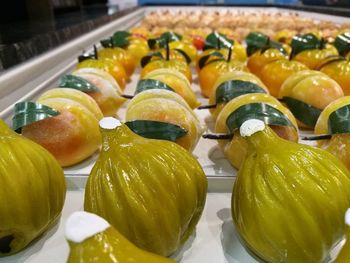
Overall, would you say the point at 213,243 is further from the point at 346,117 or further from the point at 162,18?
the point at 162,18

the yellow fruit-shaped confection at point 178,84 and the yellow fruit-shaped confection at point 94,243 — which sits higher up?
the yellow fruit-shaped confection at point 94,243

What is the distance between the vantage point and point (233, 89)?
0.86 meters

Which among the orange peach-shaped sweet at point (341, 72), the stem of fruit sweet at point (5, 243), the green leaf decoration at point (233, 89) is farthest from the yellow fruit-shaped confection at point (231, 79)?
the stem of fruit sweet at point (5, 243)

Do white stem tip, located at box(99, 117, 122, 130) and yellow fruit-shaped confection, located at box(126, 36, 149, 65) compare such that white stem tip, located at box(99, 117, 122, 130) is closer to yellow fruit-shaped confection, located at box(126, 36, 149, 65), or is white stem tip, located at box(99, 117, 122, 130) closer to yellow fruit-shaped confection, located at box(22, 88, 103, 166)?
yellow fruit-shaped confection, located at box(22, 88, 103, 166)

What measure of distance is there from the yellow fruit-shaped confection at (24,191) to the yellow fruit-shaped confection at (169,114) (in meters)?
0.22

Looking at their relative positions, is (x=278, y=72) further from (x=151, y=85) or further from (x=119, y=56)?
(x=119, y=56)

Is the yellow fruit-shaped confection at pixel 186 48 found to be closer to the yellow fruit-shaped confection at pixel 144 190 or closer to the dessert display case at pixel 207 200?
the dessert display case at pixel 207 200

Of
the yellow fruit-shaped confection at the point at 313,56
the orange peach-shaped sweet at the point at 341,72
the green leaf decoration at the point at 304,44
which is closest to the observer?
the orange peach-shaped sweet at the point at 341,72

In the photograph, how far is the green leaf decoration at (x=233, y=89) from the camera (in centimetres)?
85

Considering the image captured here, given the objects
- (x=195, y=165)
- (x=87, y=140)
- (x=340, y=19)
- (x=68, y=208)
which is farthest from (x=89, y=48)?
(x=340, y=19)

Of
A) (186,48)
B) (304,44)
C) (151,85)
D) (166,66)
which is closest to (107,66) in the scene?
(166,66)

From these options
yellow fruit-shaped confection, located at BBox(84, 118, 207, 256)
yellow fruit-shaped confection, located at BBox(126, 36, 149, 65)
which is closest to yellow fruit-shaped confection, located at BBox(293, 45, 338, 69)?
yellow fruit-shaped confection, located at BBox(126, 36, 149, 65)

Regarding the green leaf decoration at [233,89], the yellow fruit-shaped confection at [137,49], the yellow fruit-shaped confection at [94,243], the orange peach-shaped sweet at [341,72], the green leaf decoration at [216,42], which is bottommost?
the yellow fruit-shaped confection at [137,49]

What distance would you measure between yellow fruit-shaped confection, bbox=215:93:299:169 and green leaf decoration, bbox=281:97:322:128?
0.47ft
